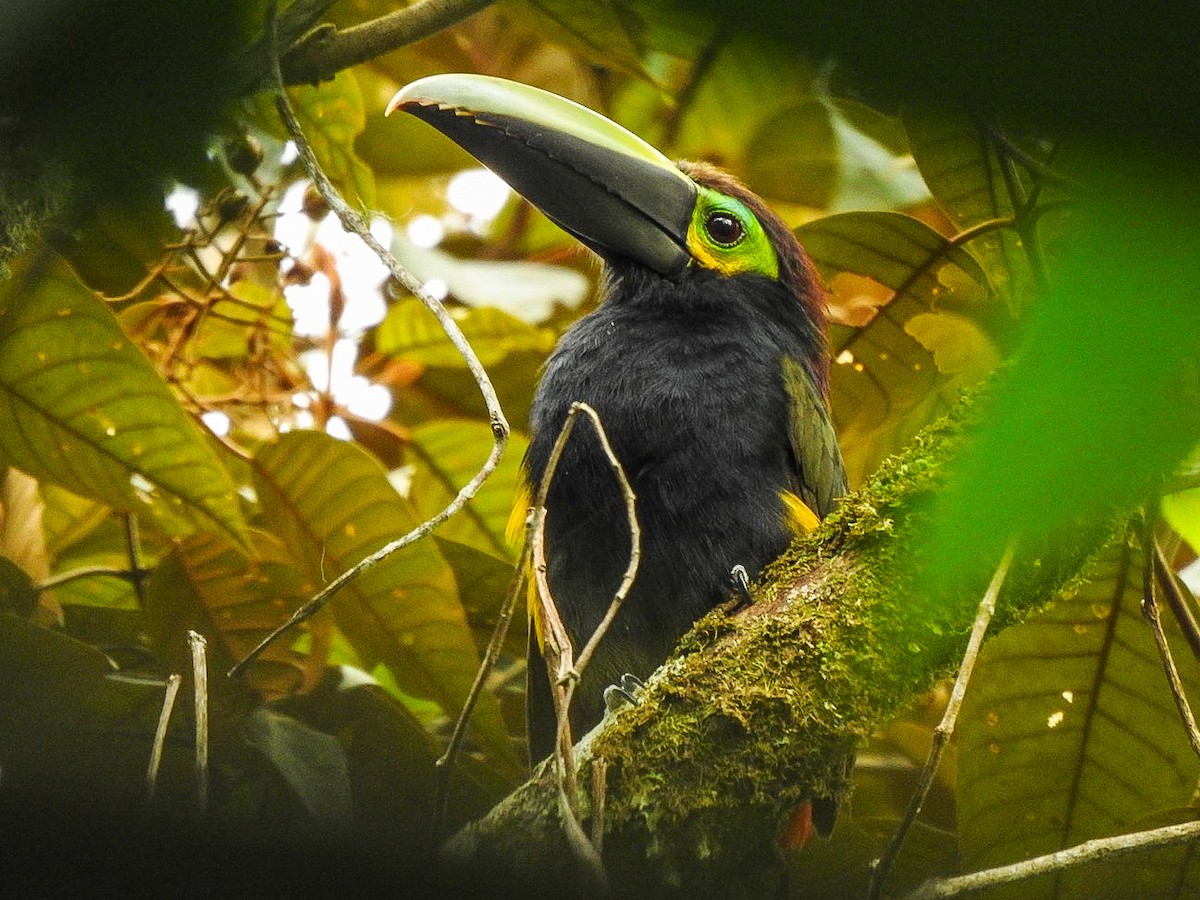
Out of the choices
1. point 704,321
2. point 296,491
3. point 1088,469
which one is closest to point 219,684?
point 296,491

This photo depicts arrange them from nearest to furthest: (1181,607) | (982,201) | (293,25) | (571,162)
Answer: (293,25)
(1181,607)
(982,201)
(571,162)

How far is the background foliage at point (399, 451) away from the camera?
6.97 feet

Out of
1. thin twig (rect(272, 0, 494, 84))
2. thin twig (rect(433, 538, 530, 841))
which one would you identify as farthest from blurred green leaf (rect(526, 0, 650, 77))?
thin twig (rect(433, 538, 530, 841))

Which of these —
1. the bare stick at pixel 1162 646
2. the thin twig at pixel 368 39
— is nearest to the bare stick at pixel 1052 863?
the bare stick at pixel 1162 646

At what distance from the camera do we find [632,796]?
1.68m

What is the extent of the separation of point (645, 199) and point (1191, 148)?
255cm

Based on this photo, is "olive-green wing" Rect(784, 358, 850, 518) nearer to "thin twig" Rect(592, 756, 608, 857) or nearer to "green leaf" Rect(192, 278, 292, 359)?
"thin twig" Rect(592, 756, 608, 857)

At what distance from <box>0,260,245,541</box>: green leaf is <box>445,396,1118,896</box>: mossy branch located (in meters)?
1.01

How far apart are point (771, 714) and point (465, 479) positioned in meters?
1.55

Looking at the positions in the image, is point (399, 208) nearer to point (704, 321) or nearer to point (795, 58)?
point (704, 321)

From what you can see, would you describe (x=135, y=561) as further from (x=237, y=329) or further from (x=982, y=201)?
(x=982, y=201)

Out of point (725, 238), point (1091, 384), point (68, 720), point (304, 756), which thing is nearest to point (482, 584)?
point (304, 756)

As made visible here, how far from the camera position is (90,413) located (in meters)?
2.39

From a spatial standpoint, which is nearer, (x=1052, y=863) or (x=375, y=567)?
(x=1052, y=863)
